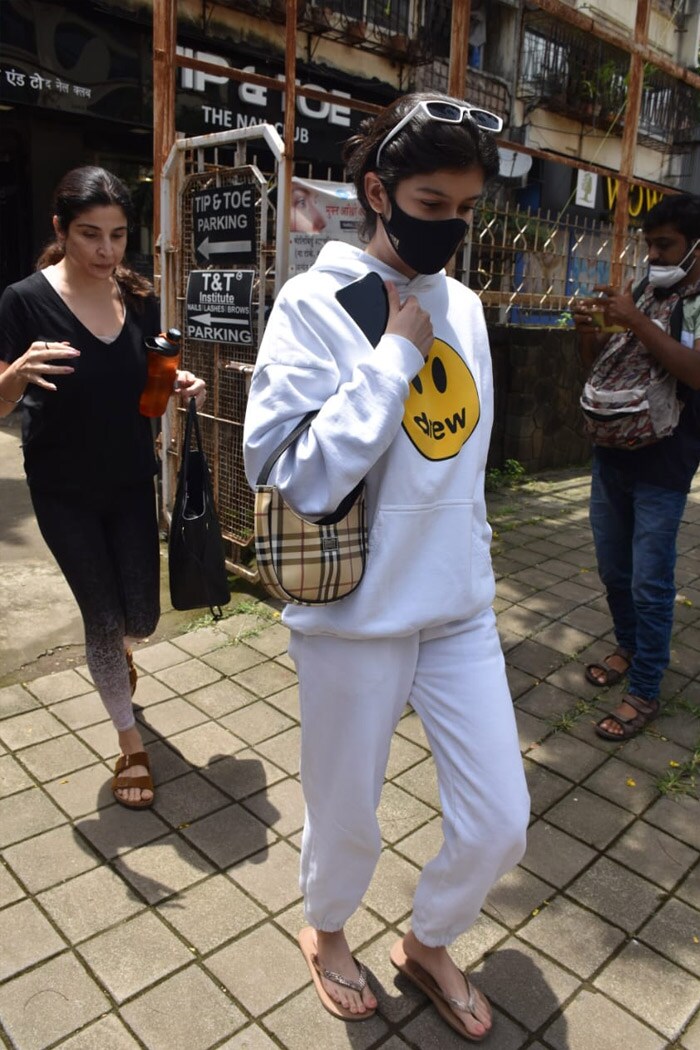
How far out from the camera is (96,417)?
273cm

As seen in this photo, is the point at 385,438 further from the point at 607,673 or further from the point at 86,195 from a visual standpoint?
the point at 607,673

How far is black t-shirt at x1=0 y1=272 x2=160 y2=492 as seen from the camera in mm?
2662

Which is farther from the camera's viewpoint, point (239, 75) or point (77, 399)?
point (239, 75)

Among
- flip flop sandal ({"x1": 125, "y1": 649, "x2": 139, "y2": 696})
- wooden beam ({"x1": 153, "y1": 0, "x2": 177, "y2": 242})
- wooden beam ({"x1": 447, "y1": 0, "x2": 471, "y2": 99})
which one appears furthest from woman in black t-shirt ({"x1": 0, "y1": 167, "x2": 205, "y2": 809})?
wooden beam ({"x1": 447, "y1": 0, "x2": 471, "y2": 99})

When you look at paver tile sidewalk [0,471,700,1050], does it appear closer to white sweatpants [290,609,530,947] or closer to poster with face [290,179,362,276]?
white sweatpants [290,609,530,947]

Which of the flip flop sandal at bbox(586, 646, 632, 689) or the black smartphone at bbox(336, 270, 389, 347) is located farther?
the flip flop sandal at bbox(586, 646, 632, 689)

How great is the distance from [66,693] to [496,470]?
4.91m

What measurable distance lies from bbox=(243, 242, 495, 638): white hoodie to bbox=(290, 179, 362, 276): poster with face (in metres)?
4.01

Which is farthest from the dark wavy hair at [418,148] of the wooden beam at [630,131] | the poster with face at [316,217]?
the wooden beam at [630,131]

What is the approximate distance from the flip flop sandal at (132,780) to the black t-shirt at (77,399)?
95 centimetres

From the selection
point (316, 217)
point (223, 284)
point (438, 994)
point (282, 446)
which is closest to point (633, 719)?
point (438, 994)

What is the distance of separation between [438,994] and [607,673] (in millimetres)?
2038

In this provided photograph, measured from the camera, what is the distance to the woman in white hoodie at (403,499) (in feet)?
5.53

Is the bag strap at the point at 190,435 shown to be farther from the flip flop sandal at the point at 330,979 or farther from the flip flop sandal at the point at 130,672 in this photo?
the flip flop sandal at the point at 330,979
